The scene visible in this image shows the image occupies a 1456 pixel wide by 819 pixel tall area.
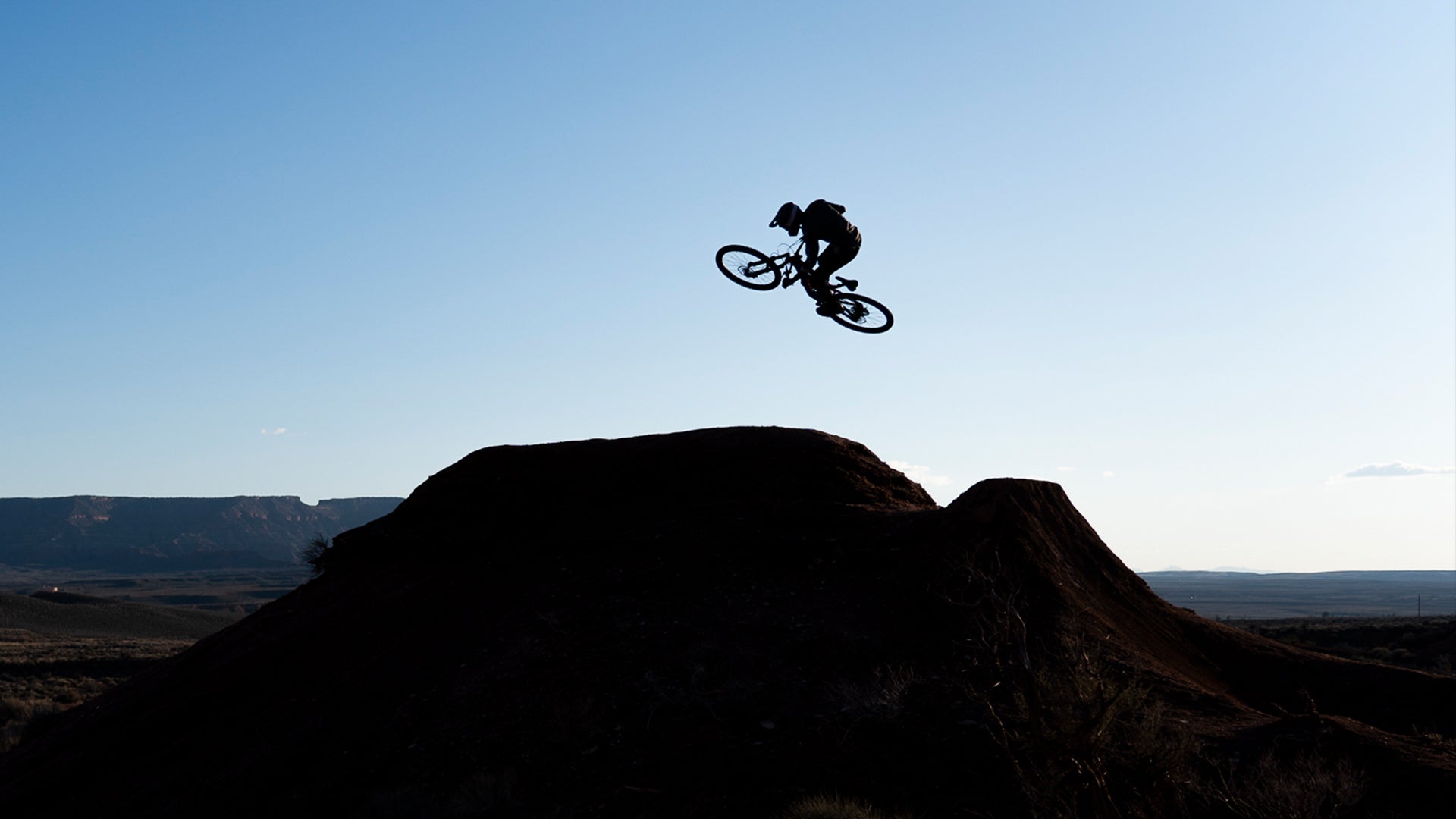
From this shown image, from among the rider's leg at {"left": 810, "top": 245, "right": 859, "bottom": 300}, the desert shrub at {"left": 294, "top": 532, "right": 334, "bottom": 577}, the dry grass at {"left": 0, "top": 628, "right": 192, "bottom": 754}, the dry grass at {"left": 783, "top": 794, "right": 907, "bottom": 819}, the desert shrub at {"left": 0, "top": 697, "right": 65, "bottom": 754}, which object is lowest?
the dry grass at {"left": 0, "top": 628, "right": 192, "bottom": 754}

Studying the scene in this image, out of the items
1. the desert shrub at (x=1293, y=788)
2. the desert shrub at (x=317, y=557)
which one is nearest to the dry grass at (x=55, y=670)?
the desert shrub at (x=317, y=557)

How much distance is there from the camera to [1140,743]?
12328 mm

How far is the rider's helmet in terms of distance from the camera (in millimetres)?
17562

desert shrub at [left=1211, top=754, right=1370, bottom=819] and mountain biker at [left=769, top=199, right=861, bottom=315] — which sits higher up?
mountain biker at [left=769, top=199, right=861, bottom=315]

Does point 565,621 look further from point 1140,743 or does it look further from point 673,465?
point 1140,743

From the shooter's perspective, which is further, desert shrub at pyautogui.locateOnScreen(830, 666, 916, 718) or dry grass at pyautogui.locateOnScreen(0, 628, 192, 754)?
dry grass at pyautogui.locateOnScreen(0, 628, 192, 754)

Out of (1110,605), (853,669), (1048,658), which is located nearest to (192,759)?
(853,669)

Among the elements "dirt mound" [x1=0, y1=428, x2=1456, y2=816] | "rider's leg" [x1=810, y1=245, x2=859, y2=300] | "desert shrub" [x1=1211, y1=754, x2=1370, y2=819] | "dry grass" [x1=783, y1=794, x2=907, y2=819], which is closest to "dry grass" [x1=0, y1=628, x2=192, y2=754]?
"dirt mound" [x1=0, y1=428, x2=1456, y2=816]

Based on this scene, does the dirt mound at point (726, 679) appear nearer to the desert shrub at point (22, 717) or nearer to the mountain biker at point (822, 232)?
the desert shrub at point (22, 717)

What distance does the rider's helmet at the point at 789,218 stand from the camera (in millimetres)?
17562

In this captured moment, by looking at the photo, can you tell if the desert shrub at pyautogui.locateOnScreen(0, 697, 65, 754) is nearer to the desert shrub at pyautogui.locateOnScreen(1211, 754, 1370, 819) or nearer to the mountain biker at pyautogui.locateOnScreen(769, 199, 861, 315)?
A: the mountain biker at pyautogui.locateOnScreen(769, 199, 861, 315)

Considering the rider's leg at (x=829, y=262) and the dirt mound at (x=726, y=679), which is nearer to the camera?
the dirt mound at (x=726, y=679)

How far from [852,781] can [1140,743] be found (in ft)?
12.6

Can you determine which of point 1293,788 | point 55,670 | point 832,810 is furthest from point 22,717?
point 1293,788
